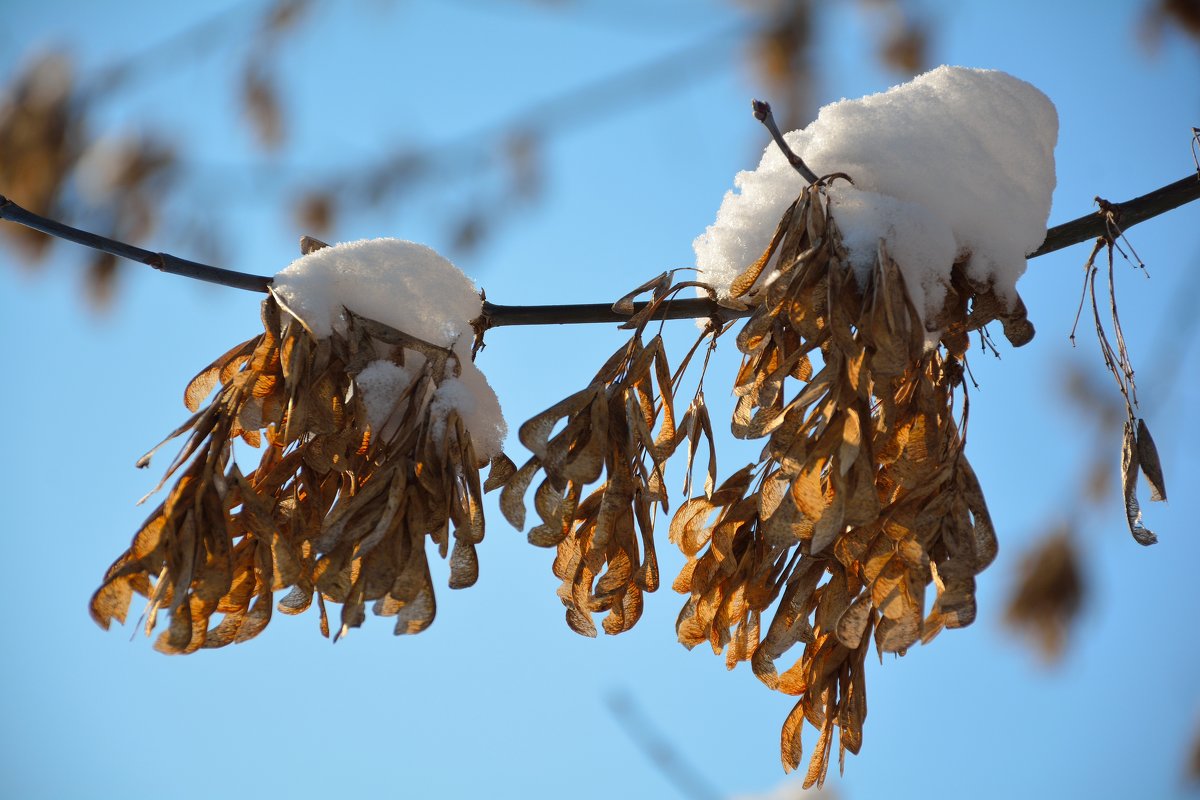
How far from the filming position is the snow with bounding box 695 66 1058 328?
75 cm

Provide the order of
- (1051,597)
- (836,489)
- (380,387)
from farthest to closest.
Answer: (1051,597) → (380,387) → (836,489)

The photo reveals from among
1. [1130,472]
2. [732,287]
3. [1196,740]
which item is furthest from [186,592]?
[1196,740]

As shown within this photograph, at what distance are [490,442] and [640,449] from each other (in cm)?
13

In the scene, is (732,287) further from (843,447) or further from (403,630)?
(403,630)

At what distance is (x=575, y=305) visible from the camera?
2.73 ft

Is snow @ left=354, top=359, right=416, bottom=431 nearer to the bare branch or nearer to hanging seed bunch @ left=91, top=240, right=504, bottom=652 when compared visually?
hanging seed bunch @ left=91, top=240, right=504, bottom=652

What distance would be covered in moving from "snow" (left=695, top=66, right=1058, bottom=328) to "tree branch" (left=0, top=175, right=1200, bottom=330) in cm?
4

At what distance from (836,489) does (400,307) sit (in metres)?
0.40

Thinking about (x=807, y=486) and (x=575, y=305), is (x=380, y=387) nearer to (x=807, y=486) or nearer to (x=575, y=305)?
(x=575, y=305)

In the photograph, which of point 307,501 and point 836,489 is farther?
point 307,501

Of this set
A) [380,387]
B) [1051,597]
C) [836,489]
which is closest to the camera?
[836,489]

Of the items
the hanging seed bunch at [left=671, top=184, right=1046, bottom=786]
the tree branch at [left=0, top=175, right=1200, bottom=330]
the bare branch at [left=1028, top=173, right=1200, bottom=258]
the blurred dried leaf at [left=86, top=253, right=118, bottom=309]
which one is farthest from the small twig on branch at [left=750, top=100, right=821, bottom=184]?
the blurred dried leaf at [left=86, top=253, right=118, bottom=309]

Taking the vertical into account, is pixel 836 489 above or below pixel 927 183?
below

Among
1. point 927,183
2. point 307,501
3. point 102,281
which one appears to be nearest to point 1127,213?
point 927,183
